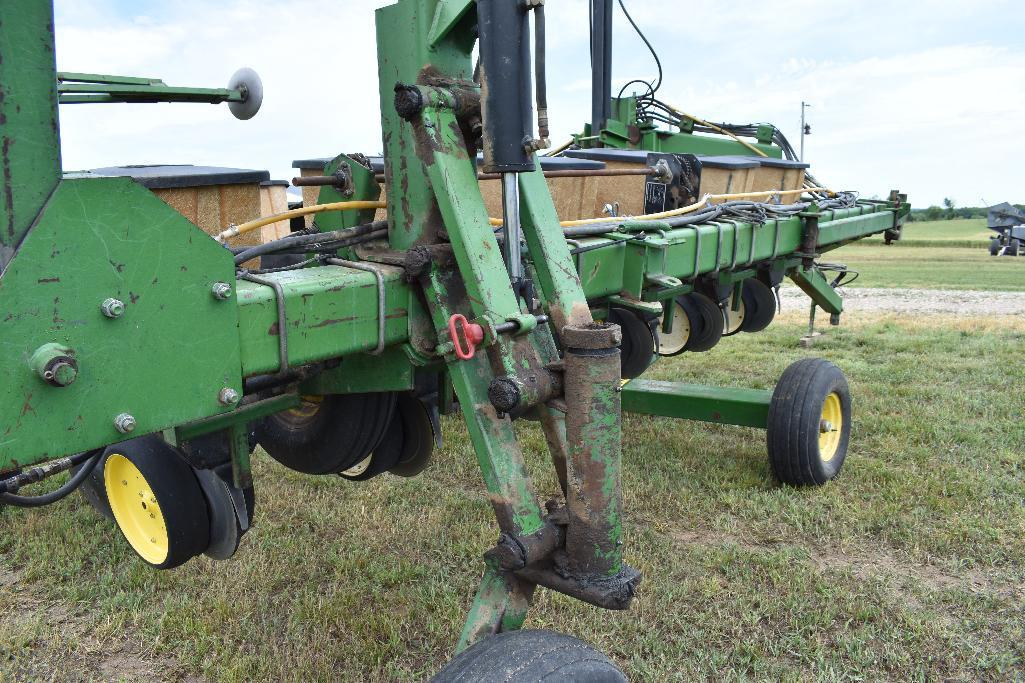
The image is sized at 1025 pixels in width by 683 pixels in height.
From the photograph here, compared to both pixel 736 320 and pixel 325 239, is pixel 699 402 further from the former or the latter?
pixel 325 239

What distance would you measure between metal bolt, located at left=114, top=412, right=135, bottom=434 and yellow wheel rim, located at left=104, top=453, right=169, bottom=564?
1056 millimetres

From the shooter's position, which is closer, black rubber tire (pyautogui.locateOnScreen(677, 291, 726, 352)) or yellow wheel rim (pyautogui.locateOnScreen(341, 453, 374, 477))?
yellow wheel rim (pyautogui.locateOnScreen(341, 453, 374, 477))

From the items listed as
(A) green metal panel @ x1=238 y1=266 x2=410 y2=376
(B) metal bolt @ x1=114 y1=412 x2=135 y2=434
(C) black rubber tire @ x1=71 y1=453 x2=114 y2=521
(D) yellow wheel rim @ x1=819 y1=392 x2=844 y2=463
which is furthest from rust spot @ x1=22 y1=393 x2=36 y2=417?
(D) yellow wheel rim @ x1=819 y1=392 x2=844 y2=463

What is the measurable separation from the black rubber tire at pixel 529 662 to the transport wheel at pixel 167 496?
99 cm

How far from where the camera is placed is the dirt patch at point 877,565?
10.3ft

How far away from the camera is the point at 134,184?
4.58ft

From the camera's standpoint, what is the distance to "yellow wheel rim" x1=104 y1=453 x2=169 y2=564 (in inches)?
96.3

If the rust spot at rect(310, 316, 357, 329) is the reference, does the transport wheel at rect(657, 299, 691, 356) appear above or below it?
below

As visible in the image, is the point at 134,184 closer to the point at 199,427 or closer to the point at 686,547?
the point at 199,427

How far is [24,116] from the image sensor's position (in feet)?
4.28

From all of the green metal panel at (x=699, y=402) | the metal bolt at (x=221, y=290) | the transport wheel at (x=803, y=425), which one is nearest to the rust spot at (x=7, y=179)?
the metal bolt at (x=221, y=290)

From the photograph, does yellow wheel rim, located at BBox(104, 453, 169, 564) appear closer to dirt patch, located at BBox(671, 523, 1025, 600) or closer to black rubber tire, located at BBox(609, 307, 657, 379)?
dirt patch, located at BBox(671, 523, 1025, 600)

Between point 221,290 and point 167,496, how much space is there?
105 centimetres

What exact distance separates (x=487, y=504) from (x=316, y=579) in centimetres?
96
